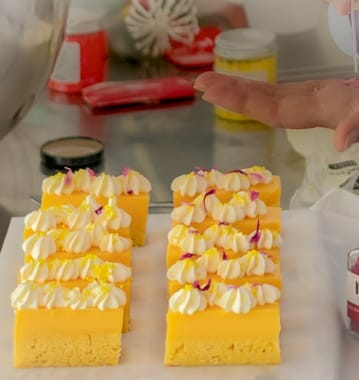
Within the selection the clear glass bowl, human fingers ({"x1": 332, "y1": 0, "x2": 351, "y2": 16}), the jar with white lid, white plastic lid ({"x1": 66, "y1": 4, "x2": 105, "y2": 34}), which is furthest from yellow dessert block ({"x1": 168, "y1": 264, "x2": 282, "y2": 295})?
white plastic lid ({"x1": 66, "y1": 4, "x2": 105, "y2": 34})

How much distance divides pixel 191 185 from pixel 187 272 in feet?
0.48

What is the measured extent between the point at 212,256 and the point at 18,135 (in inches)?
22.3

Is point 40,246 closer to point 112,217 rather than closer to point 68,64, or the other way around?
point 112,217

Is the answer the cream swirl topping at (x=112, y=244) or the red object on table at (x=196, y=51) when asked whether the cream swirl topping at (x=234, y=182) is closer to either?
the cream swirl topping at (x=112, y=244)

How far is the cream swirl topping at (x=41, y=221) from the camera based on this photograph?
949mm

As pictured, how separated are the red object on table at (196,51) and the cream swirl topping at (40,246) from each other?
65 centimetres

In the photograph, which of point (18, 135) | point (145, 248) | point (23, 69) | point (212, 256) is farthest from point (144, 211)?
point (18, 135)

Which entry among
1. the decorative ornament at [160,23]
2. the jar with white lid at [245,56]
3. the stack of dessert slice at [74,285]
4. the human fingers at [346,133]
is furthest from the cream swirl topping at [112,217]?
the decorative ornament at [160,23]

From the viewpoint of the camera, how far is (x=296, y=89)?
38.9 inches

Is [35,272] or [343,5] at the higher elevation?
[343,5]

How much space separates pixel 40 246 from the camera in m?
0.91

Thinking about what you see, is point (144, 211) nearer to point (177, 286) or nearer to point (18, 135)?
point (177, 286)

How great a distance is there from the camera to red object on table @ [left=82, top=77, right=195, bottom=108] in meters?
1.44

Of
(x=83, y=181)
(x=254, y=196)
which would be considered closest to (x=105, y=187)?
(x=83, y=181)
